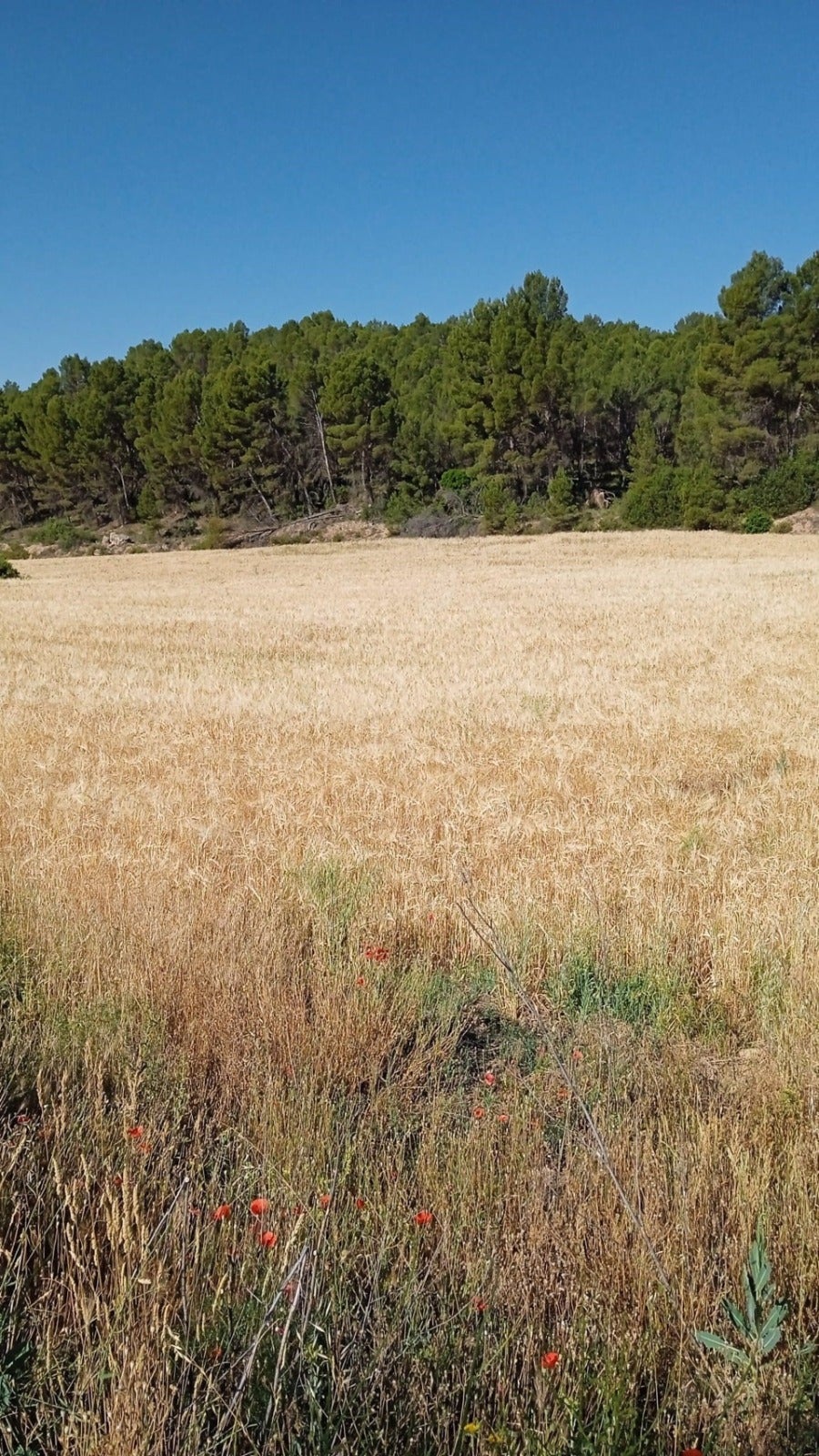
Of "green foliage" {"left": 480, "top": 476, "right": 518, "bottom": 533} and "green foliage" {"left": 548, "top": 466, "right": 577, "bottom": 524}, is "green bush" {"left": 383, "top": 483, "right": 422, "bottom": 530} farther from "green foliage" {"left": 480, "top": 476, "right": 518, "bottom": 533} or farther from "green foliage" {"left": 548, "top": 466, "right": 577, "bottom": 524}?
"green foliage" {"left": 548, "top": 466, "right": 577, "bottom": 524}

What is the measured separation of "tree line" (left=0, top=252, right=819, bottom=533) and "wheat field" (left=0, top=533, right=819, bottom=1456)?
43.9 m

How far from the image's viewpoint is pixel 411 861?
5.32 metres

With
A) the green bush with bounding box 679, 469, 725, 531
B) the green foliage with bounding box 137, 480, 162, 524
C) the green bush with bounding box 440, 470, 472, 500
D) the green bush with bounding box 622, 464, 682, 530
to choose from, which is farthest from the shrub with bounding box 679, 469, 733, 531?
the green foliage with bounding box 137, 480, 162, 524

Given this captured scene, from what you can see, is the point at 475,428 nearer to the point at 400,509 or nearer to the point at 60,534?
the point at 400,509

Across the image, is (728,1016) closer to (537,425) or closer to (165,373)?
(537,425)

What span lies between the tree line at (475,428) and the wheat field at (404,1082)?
43927 mm

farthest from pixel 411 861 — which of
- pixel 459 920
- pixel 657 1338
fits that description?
pixel 657 1338

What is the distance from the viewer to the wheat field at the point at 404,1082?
183 cm

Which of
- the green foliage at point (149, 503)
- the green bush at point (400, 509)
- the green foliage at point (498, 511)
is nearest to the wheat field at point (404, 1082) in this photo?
the green foliage at point (498, 511)

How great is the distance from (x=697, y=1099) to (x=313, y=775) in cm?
474

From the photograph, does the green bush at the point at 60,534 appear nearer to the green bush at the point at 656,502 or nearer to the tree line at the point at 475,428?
the tree line at the point at 475,428

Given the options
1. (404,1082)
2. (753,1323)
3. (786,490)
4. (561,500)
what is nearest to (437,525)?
(561,500)

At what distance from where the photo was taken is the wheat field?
1.83m

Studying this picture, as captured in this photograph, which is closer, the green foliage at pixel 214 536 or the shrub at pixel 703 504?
the shrub at pixel 703 504
